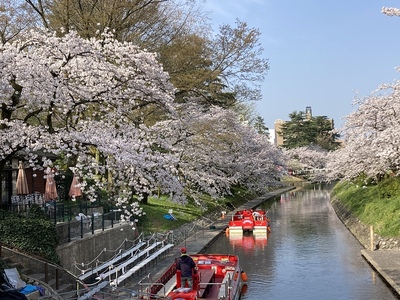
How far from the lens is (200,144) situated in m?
37.8

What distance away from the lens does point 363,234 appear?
33.4 metres

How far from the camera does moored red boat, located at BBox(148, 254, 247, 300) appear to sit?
1688 centimetres

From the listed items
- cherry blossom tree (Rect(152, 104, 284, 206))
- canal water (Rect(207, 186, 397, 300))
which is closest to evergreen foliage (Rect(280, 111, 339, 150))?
cherry blossom tree (Rect(152, 104, 284, 206))

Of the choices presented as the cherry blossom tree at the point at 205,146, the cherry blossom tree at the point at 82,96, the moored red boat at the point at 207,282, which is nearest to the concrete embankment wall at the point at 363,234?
the moored red boat at the point at 207,282

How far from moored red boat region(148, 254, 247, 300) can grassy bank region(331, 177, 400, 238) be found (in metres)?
11.4

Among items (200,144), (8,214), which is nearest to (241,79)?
(200,144)

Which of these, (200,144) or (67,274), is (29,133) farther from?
(200,144)

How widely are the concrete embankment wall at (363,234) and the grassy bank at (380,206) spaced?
0.33 metres

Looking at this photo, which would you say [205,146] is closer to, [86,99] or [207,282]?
[207,282]

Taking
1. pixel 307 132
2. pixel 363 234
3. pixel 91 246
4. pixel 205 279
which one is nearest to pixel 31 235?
pixel 91 246

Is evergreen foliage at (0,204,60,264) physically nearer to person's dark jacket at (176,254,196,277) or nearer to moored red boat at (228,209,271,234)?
person's dark jacket at (176,254,196,277)

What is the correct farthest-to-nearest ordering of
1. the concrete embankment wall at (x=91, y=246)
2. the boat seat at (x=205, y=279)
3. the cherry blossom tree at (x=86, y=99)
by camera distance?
the concrete embankment wall at (x=91, y=246) → the boat seat at (x=205, y=279) → the cherry blossom tree at (x=86, y=99)

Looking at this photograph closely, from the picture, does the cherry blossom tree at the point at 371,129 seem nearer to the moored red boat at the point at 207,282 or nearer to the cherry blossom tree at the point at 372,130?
the cherry blossom tree at the point at 372,130

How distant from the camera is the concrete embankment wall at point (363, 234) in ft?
90.7
